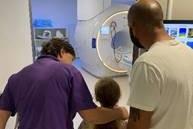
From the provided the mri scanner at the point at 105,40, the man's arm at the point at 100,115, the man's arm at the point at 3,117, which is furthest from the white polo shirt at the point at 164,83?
the mri scanner at the point at 105,40

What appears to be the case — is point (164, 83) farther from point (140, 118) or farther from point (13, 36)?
point (13, 36)

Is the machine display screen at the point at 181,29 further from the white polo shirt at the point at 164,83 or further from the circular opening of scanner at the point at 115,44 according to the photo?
the circular opening of scanner at the point at 115,44

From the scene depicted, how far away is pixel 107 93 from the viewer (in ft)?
5.49

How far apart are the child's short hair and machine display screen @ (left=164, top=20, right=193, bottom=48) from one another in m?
0.80

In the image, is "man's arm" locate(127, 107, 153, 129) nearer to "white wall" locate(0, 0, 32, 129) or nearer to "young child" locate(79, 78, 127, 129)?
"young child" locate(79, 78, 127, 129)


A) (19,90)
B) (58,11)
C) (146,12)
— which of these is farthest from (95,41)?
(146,12)

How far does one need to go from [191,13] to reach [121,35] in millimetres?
2680

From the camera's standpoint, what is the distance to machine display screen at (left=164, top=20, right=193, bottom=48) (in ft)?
7.32

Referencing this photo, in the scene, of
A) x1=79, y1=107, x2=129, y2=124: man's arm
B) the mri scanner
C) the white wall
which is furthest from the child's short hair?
the mri scanner

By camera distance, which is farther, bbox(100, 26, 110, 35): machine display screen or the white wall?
bbox(100, 26, 110, 35): machine display screen

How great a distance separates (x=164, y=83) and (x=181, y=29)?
128cm

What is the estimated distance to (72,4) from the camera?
6566 mm

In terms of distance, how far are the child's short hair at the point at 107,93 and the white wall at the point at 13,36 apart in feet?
4.06

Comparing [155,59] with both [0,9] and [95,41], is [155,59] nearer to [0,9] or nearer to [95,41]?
[0,9]
